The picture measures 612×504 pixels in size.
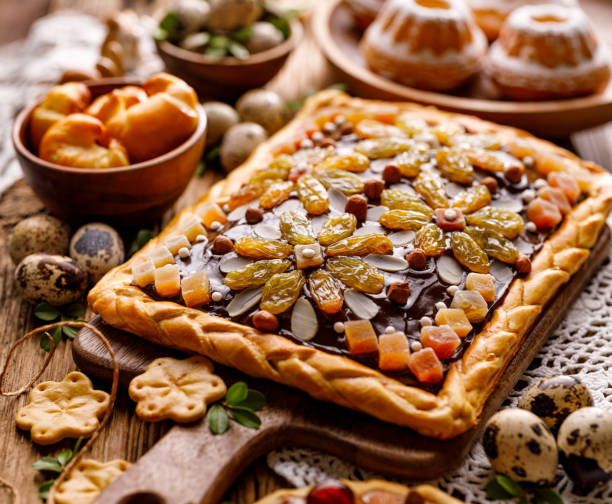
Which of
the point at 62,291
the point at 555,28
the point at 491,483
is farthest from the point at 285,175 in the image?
the point at 555,28

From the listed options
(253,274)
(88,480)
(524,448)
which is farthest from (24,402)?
(524,448)

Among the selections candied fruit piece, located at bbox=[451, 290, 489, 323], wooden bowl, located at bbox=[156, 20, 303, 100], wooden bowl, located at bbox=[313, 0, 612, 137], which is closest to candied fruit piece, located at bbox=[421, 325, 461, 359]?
candied fruit piece, located at bbox=[451, 290, 489, 323]

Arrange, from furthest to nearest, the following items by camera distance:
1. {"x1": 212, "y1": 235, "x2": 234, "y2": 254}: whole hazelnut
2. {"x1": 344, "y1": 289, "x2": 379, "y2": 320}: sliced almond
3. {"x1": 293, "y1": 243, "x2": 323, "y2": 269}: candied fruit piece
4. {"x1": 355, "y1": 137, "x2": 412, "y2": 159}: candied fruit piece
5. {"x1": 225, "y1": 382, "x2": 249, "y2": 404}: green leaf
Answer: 1. {"x1": 355, "y1": 137, "x2": 412, "y2": 159}: candied fruit piece
2. {"x1": 212, "y1": 235, "x2": 234, "y2": 254}: whole hazelnut
3. {"x1": 293, "y1": 243, "x2": 323, "y2": 269}: candied fruit piece
4. {"x1": 344, "y1": 289, "x2": 379, "y2": 320}: sliced almond
5. {"x1": 225, "y1": 382, "x2": 249, "y2": 404}: green leaf

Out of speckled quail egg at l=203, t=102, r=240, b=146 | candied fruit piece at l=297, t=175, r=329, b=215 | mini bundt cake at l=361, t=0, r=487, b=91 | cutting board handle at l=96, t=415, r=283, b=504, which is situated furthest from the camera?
mini bundt cake at l=361, t=0, r=487, b=91

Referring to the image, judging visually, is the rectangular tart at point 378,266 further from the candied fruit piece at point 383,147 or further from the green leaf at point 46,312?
the green leaf at point 46,312

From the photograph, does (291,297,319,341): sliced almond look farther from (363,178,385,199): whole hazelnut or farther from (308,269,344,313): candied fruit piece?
(363,178,385,199): whole hazelnut

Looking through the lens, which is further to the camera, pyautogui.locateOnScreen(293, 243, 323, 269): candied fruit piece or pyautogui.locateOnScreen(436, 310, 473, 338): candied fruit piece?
pyautogui.locateOnScreen(293, 243, 323, 269): candied fruit piece
